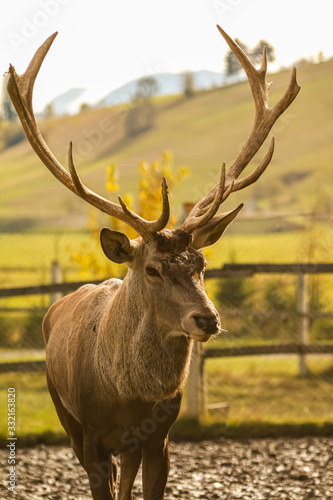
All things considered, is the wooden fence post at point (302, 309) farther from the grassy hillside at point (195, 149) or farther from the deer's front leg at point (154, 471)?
the grassy hillside at point (195, 149)

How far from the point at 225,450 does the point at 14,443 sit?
1.98 metres

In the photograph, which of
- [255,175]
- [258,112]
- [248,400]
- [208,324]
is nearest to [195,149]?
[248,400]

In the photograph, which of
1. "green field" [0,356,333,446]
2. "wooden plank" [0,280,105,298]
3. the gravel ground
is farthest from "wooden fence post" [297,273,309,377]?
"wooden plank" [0,280,105,298]

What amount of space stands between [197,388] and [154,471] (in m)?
3.14

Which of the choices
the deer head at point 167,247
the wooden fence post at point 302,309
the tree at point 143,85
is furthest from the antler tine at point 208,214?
the tree at point 143,85

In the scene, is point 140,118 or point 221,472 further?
point 140,118

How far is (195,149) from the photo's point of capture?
306ft

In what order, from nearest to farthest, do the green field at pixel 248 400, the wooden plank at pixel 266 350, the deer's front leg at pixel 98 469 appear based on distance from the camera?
the deer's front leg at pixel 98 469 < the green field at pixel 248 400 < the wooden plank at pixel 266 350

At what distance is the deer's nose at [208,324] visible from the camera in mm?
3381

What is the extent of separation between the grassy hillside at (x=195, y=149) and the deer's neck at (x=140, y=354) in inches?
2843

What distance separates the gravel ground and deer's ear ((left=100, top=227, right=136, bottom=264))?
7.14ft

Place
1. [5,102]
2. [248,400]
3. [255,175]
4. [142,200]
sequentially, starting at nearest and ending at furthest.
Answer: [255,175] < [142,200] < [248,400] < [5,102]

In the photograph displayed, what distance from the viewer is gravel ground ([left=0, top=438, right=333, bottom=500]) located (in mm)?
5320

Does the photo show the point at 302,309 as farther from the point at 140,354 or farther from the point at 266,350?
the point at 140,354
